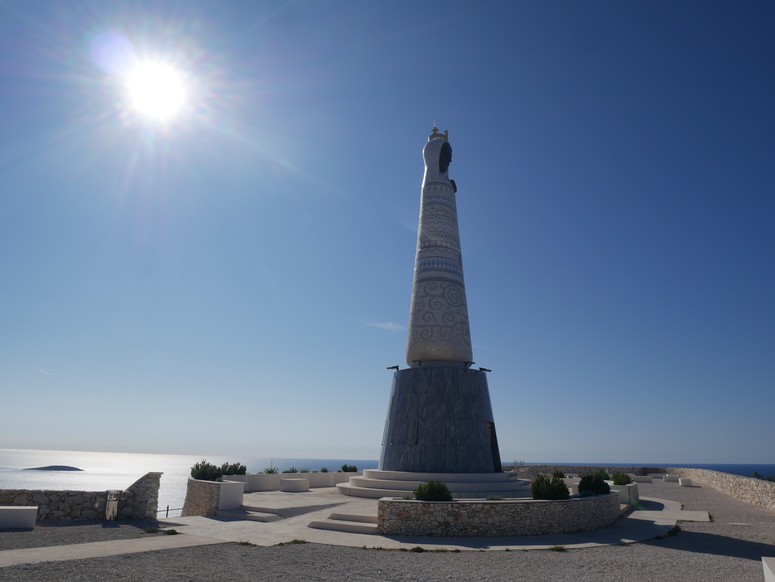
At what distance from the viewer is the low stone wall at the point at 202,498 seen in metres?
15.8

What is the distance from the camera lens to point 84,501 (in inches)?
530

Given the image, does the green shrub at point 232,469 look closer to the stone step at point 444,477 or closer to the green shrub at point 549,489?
the stone step at point 444,477

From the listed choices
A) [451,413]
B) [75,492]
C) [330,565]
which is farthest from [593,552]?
[75,492]

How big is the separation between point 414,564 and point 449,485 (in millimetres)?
8335

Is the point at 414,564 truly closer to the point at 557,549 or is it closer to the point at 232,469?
the point at 557,549

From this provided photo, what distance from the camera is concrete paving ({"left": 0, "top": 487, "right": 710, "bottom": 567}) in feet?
32.7

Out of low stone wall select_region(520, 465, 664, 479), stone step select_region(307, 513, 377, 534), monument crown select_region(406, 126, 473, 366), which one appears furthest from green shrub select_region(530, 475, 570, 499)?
low stone wall select_region(520, 465, 664, 479)

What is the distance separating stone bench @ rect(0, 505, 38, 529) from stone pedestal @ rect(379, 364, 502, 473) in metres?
11.6

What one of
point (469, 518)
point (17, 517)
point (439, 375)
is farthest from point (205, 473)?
point (469, 518)

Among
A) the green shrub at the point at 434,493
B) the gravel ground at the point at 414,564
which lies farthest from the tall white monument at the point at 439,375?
the gravel ground at the point at 414,564

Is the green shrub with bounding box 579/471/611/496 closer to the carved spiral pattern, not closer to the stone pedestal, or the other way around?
the stone pedestal

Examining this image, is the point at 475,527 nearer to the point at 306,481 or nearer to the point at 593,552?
the point at 593,552

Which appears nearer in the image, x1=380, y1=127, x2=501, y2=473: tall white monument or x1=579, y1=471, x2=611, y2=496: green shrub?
x1=579, y1=471, x2=611, y2=496: green shrub

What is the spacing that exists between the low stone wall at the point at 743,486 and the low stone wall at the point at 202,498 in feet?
65.1
